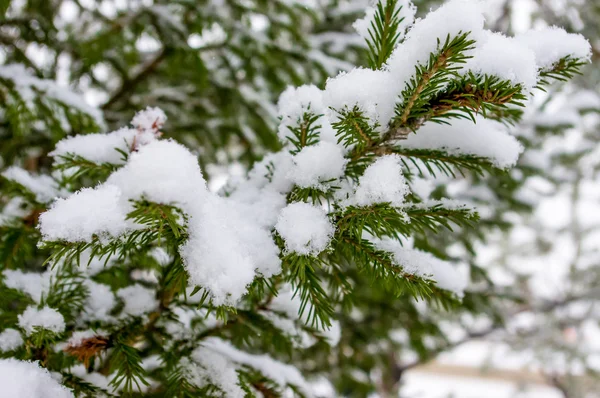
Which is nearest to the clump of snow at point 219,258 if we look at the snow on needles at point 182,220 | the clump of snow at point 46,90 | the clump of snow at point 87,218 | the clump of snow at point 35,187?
the snow on needles at point 182,220

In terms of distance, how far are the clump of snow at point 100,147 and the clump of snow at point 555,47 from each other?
867 millimetres

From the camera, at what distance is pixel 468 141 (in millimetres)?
1008

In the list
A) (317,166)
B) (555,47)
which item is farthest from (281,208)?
(555,47)

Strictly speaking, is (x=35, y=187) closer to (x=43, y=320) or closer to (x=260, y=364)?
(x=43, y=320)

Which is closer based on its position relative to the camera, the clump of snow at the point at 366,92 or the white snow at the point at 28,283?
the clump of snow at the point at 366,92

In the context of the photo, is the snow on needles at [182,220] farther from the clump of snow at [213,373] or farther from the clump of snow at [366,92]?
the clump of snow at [213,373]

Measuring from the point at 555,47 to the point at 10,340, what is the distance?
1.38m

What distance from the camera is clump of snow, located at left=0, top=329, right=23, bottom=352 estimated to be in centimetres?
104

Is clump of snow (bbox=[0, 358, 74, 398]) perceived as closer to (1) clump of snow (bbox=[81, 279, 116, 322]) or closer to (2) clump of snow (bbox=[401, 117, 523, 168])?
(1) clump of snow (bbox=[81, 279, 116, 322])

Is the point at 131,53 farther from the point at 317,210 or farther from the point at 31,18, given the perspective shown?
the point at 317,210

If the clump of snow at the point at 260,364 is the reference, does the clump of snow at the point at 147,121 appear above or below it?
above

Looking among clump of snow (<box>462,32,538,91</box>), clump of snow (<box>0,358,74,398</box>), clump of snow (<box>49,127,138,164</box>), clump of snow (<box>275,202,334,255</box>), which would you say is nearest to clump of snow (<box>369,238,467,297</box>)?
clump of snow (<box>275,202,334,255</box>)

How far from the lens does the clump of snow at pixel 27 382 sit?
827 mm

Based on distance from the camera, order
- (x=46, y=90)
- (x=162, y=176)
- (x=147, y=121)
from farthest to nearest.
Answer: (x=46, y=90)
(x=147, y=121)
(x=162, y=176)
